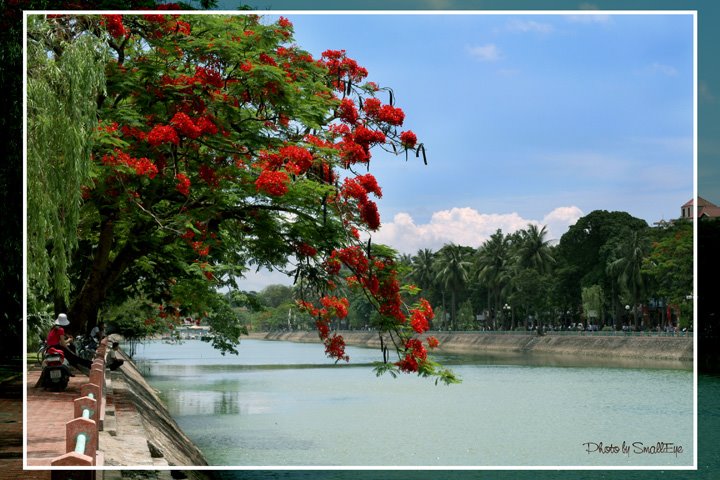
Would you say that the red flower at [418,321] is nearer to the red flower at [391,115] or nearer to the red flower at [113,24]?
the red flower at [391,115]

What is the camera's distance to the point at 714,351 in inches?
2098

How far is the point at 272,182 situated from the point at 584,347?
1907 inches

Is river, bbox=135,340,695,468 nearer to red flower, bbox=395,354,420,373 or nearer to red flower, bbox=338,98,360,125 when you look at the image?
red flower, bbox=395,354,420,373

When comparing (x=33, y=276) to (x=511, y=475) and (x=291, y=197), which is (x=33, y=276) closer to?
(x=291, y=197)

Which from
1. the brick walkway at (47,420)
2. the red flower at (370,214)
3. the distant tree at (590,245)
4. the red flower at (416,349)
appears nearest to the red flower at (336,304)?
the red flower at (416,349)

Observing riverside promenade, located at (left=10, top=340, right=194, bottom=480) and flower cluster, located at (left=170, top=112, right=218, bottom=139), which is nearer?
riverside promenade, located at (left=10, top=340, right=194, bottom=480)

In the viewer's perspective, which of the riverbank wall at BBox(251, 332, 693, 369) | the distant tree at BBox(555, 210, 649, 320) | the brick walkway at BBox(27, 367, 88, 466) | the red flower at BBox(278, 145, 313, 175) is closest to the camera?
the brick walkway at BBox(27, 367, 88, 466)

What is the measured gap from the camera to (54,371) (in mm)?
16172

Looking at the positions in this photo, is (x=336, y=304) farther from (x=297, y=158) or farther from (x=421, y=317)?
(x=297, y=158)

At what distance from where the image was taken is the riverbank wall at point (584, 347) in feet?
164

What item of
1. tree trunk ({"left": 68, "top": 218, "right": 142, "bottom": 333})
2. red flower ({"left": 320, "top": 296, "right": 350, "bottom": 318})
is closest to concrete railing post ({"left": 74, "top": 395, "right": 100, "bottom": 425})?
red flower ({"left": 320, "top": 296, "right": 350, "bottom": 318})

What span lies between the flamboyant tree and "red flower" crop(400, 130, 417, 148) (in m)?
0.02

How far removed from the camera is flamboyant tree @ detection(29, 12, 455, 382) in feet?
41.1

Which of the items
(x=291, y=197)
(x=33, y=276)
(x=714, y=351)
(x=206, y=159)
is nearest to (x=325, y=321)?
(x=291, y=197)
